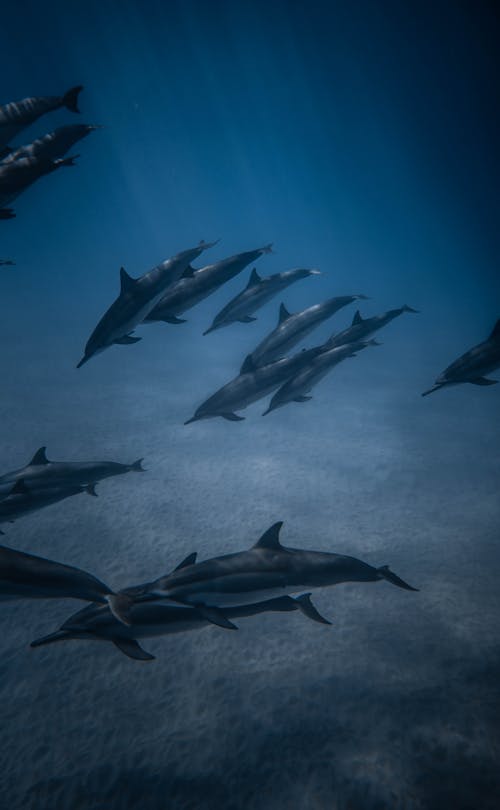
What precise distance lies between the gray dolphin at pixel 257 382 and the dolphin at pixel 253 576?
263cm

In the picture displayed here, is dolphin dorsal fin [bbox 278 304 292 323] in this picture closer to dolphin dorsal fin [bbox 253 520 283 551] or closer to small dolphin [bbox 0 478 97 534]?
dolphin dorsal fin [bbox 253 520 283 551]

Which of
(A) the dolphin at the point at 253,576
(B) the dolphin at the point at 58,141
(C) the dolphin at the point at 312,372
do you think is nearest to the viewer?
(A) the dolphin at the point at 253,576

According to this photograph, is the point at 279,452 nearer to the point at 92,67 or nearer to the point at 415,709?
the point at 415,709

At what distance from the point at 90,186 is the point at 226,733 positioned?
101328mm

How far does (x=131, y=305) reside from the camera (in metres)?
4.82

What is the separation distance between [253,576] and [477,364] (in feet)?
13.0

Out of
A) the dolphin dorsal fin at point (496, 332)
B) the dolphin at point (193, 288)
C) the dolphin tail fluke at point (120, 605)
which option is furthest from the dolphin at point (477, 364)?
the dolphin tail fluke at point (120, 605)

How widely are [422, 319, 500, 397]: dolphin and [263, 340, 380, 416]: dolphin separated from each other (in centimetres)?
120

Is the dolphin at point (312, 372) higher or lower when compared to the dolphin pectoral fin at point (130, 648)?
higher

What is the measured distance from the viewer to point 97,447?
13.0m

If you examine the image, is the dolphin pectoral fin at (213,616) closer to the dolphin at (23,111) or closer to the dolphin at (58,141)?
the dolphin at (58,141)

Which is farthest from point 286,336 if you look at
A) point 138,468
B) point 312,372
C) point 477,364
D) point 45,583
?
point 45,583

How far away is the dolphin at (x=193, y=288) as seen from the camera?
5316mm

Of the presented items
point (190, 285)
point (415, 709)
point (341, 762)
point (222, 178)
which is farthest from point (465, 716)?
point (222, 178)
